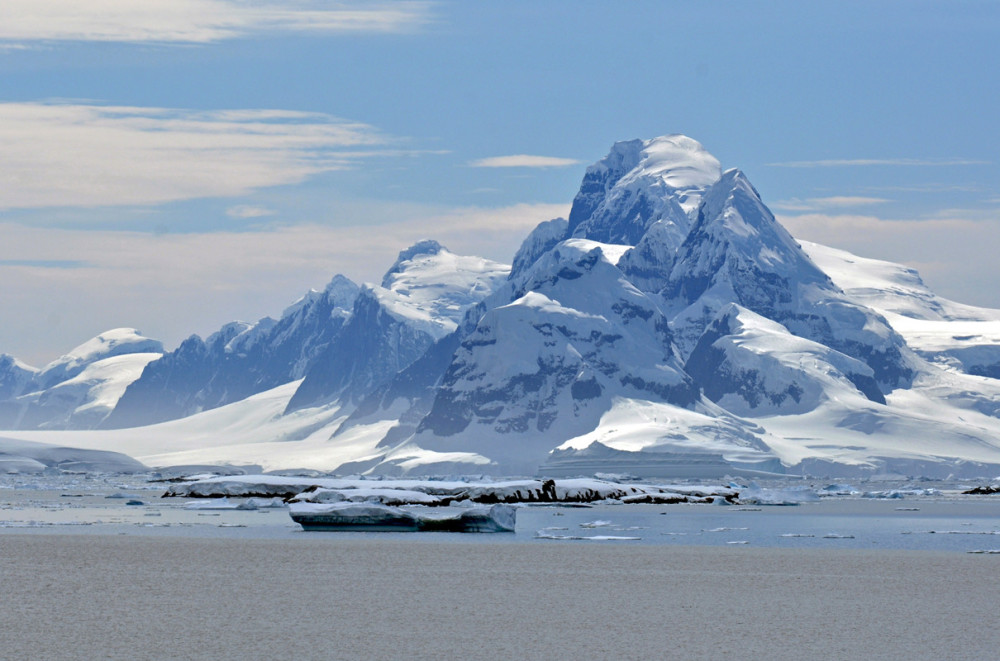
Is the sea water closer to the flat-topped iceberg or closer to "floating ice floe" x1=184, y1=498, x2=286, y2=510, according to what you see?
"floating ice floe" x1=184, y1=498, x2=286, y2=510

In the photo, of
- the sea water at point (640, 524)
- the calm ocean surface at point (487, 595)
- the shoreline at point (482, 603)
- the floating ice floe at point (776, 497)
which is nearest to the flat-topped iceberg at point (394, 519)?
the sea water at point (640, 524)

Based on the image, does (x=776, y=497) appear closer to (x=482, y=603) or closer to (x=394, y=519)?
(x=394, y=519)

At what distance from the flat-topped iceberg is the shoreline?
12.8 meters

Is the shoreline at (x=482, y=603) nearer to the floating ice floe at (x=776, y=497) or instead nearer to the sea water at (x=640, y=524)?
the sea water at (x=640, y=524)

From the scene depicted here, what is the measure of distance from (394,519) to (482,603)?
3291 centimetres

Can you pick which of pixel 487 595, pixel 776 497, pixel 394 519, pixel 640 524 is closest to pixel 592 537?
pixel 394 519

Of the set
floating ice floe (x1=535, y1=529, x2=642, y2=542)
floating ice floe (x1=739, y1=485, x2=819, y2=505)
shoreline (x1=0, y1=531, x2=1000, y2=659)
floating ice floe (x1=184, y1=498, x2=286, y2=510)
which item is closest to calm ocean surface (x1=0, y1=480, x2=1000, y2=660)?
shoreline (x1=0, y1=531, x2=1000, y2=659)

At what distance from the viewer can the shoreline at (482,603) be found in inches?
1095

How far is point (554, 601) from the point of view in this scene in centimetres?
3566

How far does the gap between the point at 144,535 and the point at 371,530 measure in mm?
11739

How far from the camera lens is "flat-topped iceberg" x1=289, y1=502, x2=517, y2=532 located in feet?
218

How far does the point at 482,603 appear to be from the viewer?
35031mm

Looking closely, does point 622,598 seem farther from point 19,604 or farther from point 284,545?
point 284,545

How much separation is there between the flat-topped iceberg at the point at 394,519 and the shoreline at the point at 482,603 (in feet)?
41.9
